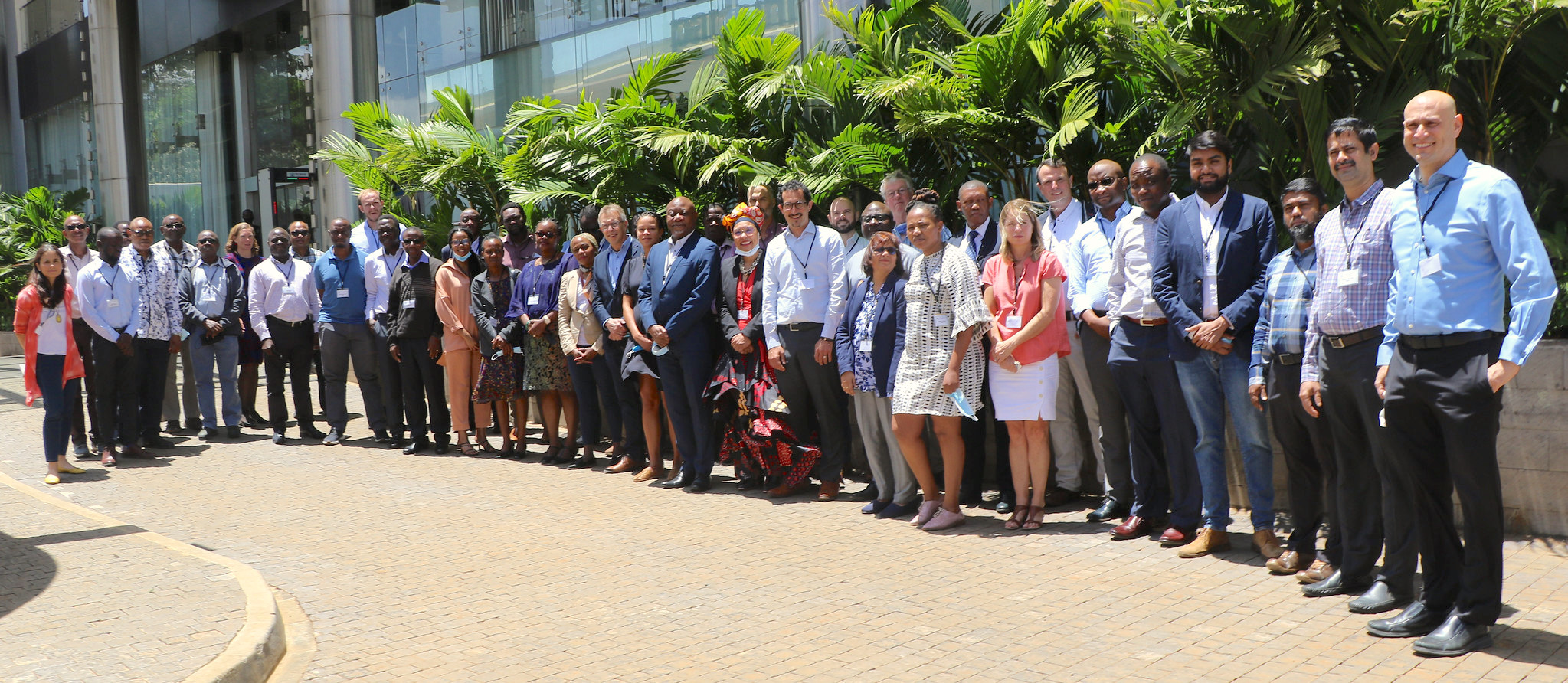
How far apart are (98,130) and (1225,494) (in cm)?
2653

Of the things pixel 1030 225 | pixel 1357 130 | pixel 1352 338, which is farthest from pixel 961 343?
pixel 1357 130

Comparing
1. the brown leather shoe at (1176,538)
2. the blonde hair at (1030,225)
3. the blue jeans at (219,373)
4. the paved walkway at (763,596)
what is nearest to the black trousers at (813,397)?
the paved walkway at (763,596)

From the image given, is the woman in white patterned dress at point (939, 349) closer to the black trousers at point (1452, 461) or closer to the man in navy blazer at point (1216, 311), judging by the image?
the man in navy blazer at point (1216, 311)

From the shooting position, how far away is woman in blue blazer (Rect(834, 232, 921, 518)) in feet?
23.4

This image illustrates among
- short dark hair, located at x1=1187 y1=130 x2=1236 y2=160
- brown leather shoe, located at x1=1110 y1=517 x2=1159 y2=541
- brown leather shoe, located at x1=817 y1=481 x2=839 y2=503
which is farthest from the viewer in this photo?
brown leather shoe, located at x1=817 y1=481 x2=839 y2=503

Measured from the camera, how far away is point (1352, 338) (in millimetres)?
4898

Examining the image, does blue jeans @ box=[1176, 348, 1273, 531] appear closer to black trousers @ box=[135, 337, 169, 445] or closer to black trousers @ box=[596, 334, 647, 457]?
black trousers @ box=[596, 334, 647, 457]

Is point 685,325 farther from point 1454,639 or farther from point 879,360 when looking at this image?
point 1454,639

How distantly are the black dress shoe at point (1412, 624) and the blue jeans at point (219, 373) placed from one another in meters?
10.3

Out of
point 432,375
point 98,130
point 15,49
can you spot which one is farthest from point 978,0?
point 15,49

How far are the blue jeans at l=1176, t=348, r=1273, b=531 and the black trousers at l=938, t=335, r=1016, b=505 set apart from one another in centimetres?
146

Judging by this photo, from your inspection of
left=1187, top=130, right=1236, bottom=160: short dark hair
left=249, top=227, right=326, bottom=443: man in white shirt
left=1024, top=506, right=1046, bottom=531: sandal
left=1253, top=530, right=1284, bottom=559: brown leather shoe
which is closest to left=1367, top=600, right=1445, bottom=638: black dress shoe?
left=1253, top=530, right=1284, bottom=559: brown leather shoe

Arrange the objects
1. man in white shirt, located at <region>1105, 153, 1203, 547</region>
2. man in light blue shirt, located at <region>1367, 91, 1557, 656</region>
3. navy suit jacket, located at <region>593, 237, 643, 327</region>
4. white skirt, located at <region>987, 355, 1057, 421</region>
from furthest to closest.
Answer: navy suit jacket, located at <region>593, 237, 643, 327</region>
white skirt, located at <region>987, 355, 1057, 421</region>
man in white shirt, located at <region>1105, 153, 1203, 547</region>
man in light blue shirt, located at <region>1367, 91, 1557, 656</region>

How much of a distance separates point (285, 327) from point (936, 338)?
7.16m
